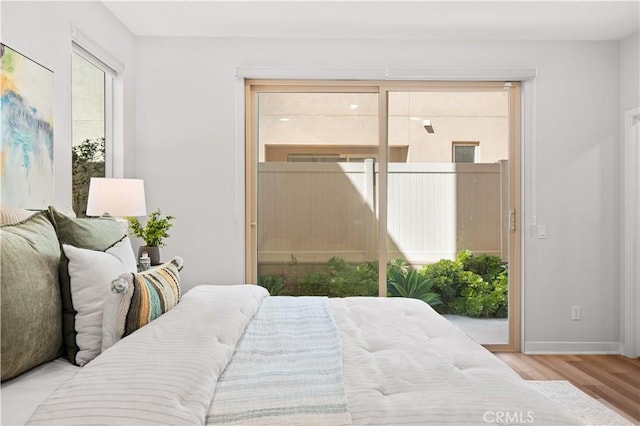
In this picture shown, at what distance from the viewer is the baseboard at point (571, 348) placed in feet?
14.1

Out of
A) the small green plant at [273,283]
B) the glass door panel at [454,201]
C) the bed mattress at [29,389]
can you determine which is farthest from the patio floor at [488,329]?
the bed mattress at [29,389]

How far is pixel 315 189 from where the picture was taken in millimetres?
4355

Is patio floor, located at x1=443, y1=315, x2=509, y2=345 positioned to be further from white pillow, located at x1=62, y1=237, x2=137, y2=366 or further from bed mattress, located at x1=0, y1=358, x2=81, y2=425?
bed mattress, located at x1=0, y1=358, x2=81, y2=425

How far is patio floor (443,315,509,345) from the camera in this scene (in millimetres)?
4418

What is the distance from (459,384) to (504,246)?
322cm

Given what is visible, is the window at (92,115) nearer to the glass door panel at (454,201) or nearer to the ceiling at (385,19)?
the ceiling at (385,19)

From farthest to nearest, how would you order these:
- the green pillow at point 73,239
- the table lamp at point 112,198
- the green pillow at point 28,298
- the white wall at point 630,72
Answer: the white wall at point 630,72
the table lamp at point 112,198
the green pillow at point 73,239
the green pillow at point 28,298

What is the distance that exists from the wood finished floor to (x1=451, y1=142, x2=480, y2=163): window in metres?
1.67

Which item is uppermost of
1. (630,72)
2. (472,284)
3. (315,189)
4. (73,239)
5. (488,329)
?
(630,72)

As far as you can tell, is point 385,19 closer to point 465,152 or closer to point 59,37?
point 465,152

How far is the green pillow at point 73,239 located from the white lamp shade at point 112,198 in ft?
2.83

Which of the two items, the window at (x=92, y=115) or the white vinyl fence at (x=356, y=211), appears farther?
the white vinyl fence at (x=356, y=211)

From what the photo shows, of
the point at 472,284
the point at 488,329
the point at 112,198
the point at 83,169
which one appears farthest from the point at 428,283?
the point at 83,169

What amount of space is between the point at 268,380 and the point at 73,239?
39.1 inches
